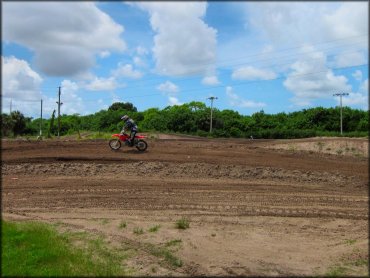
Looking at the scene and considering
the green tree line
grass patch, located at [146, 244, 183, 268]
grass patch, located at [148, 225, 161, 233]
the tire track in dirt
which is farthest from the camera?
the green tree line

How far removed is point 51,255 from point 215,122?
6590 centimetres

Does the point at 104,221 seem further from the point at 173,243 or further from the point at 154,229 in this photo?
the point at 173,243

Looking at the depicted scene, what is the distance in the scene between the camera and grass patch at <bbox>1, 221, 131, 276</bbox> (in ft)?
20.5

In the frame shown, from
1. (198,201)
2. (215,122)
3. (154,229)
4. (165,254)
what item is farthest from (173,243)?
(215,122)

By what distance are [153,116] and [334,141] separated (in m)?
47.3

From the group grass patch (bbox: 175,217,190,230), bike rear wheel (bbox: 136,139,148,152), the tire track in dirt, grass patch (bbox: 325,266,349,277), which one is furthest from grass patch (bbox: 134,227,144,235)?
bike rear wheel (bbox: 136,139,148,152)

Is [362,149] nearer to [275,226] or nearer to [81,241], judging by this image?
[275,226]

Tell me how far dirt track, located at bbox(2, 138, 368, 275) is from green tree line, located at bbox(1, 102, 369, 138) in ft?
95.8

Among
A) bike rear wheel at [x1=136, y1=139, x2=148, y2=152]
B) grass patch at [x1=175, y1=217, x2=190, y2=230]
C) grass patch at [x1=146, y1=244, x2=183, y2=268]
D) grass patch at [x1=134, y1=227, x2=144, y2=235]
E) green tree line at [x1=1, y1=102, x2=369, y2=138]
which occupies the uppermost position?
green tree line at [x1=1, y1=102, x2=369, y2=138]

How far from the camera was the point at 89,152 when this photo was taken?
18.7 metres

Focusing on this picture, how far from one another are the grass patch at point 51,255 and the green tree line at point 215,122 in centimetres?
3847

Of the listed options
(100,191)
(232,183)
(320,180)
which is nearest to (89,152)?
(100,191)

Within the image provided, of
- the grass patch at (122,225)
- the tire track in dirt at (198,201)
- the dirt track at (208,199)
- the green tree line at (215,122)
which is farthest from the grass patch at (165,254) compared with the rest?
the green tree line at (215,122)

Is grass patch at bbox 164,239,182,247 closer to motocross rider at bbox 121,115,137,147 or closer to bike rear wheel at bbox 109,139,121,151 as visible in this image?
motocross rider at bbox 121,115,137,147
